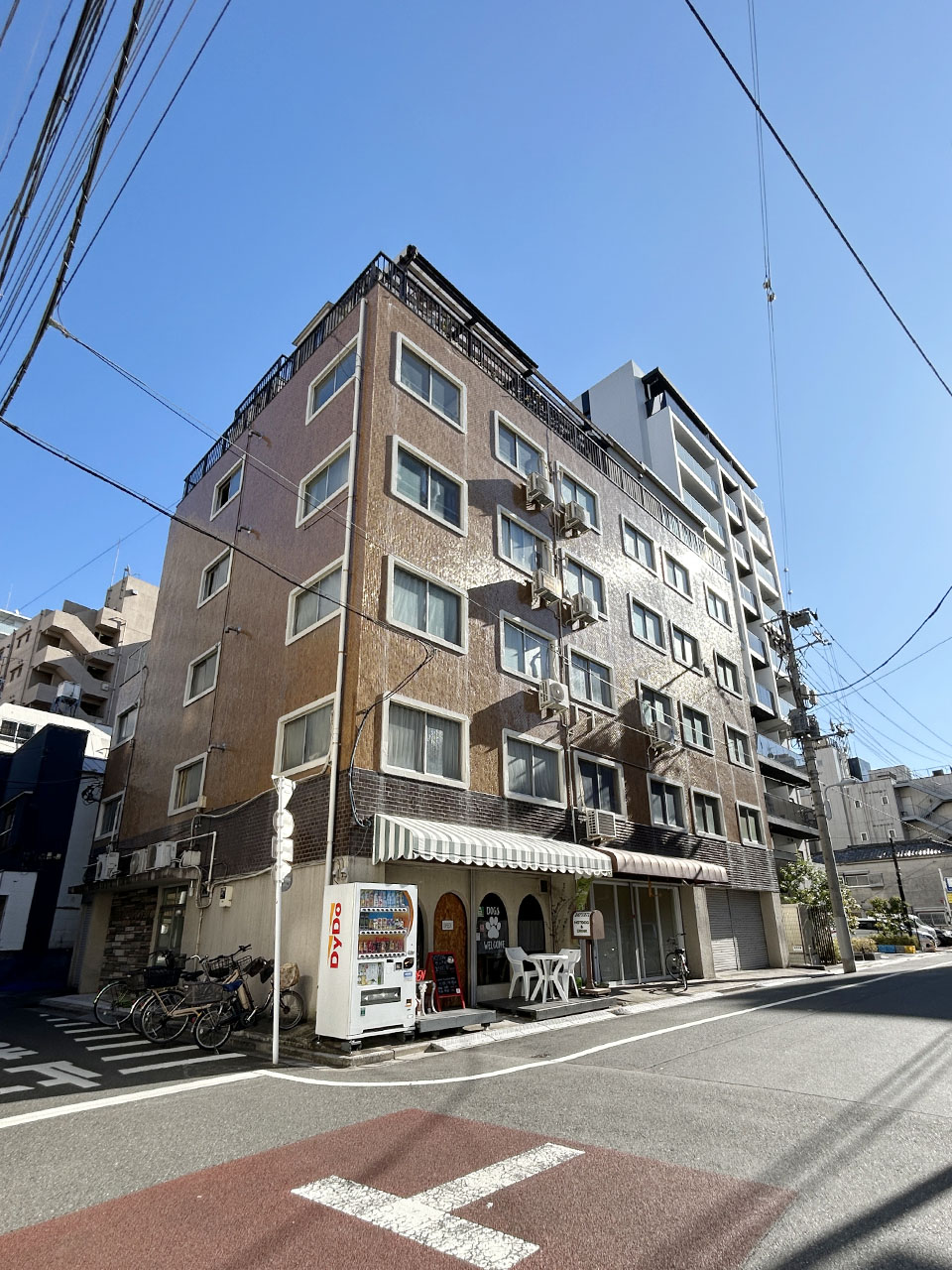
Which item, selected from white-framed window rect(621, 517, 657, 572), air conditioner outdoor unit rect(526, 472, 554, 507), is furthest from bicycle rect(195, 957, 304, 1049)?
white-framed window rect(621, 517, 657, 572)

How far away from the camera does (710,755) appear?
26.5m

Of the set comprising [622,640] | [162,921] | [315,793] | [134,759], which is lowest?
[162,921]

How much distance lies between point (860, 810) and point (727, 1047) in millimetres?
73682

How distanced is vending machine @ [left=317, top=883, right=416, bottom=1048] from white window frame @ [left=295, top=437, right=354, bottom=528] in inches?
356

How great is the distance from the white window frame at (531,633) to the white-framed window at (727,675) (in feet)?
41.9

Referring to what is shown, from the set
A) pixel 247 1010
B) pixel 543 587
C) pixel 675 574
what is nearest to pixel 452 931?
pixel 247 1010

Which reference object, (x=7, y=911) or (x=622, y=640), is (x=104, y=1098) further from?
(x=7, y=911)

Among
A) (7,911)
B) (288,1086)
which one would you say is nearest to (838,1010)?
(288,1086)

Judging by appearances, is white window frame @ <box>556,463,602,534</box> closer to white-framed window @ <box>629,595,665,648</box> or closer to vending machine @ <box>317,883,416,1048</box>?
white-framed window @ <box>629,595,665,648</box>

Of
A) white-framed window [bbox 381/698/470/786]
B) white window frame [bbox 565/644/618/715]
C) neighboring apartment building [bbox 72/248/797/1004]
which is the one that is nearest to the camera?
white-framed window [bbox 381/698/470/786]

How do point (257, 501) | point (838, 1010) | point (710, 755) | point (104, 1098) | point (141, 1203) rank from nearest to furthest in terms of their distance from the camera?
point (141, 1203) → point (104, 1098) → point (838, 1010) → point (257, 501) → point (710, 755)

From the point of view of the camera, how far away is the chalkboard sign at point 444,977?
44.3 feet

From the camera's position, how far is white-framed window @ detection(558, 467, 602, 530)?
22.8 m

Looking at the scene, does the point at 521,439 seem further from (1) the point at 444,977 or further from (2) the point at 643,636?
(1) the point at 444,977
